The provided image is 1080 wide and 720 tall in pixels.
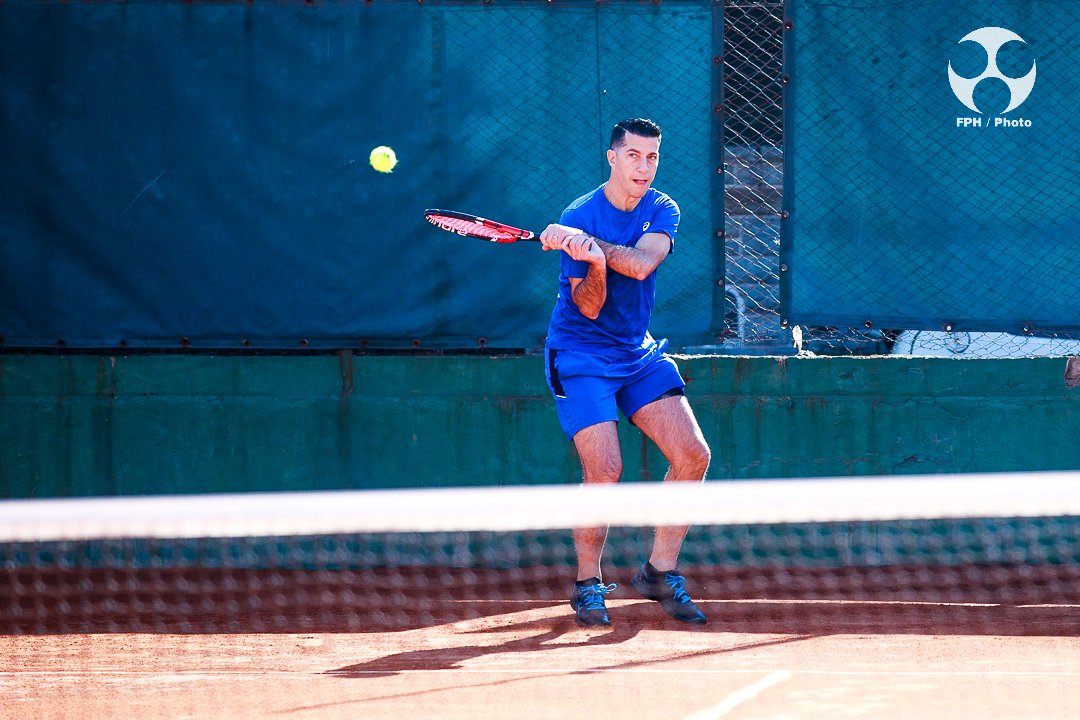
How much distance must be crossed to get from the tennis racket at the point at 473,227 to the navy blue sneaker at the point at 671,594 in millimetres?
1523

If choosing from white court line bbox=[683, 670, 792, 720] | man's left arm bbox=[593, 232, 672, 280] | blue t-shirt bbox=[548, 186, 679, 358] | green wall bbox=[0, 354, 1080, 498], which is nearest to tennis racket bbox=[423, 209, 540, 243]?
blue t-shirt bbox=[548, 186, 679, 358]

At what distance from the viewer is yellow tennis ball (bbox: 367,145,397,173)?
615 centimetres

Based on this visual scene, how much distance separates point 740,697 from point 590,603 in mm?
1055

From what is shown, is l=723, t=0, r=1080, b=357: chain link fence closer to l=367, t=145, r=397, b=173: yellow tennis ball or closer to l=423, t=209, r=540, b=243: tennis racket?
l=423, t=209, r=540, b=243: tennis racket

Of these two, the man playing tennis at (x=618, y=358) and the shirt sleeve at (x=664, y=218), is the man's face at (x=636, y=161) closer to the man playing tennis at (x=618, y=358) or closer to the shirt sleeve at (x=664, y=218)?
the man playing tennis at (x=618, y=358)

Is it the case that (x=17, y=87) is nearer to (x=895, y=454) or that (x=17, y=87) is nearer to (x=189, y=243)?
(x=189, y=243)

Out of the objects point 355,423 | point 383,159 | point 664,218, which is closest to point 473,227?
point 383,159

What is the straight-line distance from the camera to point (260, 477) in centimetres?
632

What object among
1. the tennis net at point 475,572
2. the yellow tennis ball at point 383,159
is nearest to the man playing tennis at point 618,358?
the tennis net at point 475,572

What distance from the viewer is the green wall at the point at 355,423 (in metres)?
6.23

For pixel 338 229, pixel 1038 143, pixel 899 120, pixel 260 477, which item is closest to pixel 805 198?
pixel 899 120

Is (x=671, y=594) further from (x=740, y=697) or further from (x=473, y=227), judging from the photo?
(x=473, y=227)

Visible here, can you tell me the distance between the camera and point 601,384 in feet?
16.0

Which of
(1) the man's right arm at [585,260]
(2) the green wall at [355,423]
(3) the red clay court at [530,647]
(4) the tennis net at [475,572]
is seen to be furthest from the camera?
(2) the green wall at [355,423]
